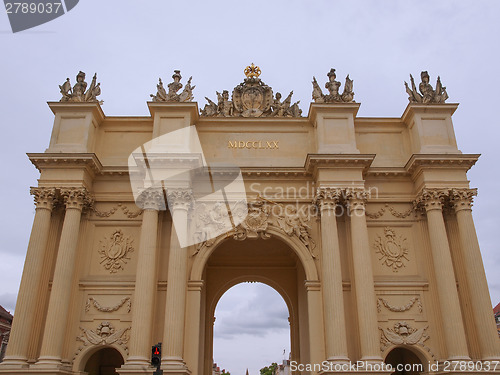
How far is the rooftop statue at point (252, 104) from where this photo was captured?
75.2 feet

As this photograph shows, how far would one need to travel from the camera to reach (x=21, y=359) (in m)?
17.5

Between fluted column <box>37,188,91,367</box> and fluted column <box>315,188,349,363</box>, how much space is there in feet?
33.0

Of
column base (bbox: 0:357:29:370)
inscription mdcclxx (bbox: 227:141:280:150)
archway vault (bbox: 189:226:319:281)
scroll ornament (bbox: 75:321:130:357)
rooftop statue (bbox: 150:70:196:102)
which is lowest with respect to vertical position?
column base (bbox: 0:357:29:370)

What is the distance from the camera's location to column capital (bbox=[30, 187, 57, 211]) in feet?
64.7

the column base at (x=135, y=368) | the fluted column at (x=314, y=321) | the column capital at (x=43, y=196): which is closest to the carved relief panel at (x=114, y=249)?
the column capital at (x=43, y=196)

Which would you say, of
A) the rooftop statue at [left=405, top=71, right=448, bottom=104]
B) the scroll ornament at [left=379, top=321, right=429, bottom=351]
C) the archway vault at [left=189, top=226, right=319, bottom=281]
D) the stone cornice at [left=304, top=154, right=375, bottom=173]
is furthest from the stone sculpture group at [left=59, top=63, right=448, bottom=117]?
the scroll ornament at [left=379, top=321, right=429, bottom=351]

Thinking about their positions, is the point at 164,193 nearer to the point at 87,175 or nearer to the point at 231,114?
the point at 87,175

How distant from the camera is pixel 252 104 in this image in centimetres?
2316

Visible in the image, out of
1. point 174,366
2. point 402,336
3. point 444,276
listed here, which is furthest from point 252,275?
Result: point 444,276

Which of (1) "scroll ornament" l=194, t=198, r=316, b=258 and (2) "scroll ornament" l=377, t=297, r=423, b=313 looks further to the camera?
(1) "scroll ornament" l=194, t=198, r=316, b=258

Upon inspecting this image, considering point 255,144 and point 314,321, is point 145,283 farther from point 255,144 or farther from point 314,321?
point 255,144

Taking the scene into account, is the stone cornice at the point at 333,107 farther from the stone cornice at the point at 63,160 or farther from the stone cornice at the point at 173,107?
the stone cornice at the point at 63,160

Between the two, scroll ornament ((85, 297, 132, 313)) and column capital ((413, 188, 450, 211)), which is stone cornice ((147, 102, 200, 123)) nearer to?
scroll ornament ((85, 297, 132, 313))

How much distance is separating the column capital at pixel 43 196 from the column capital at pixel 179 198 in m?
4.82
